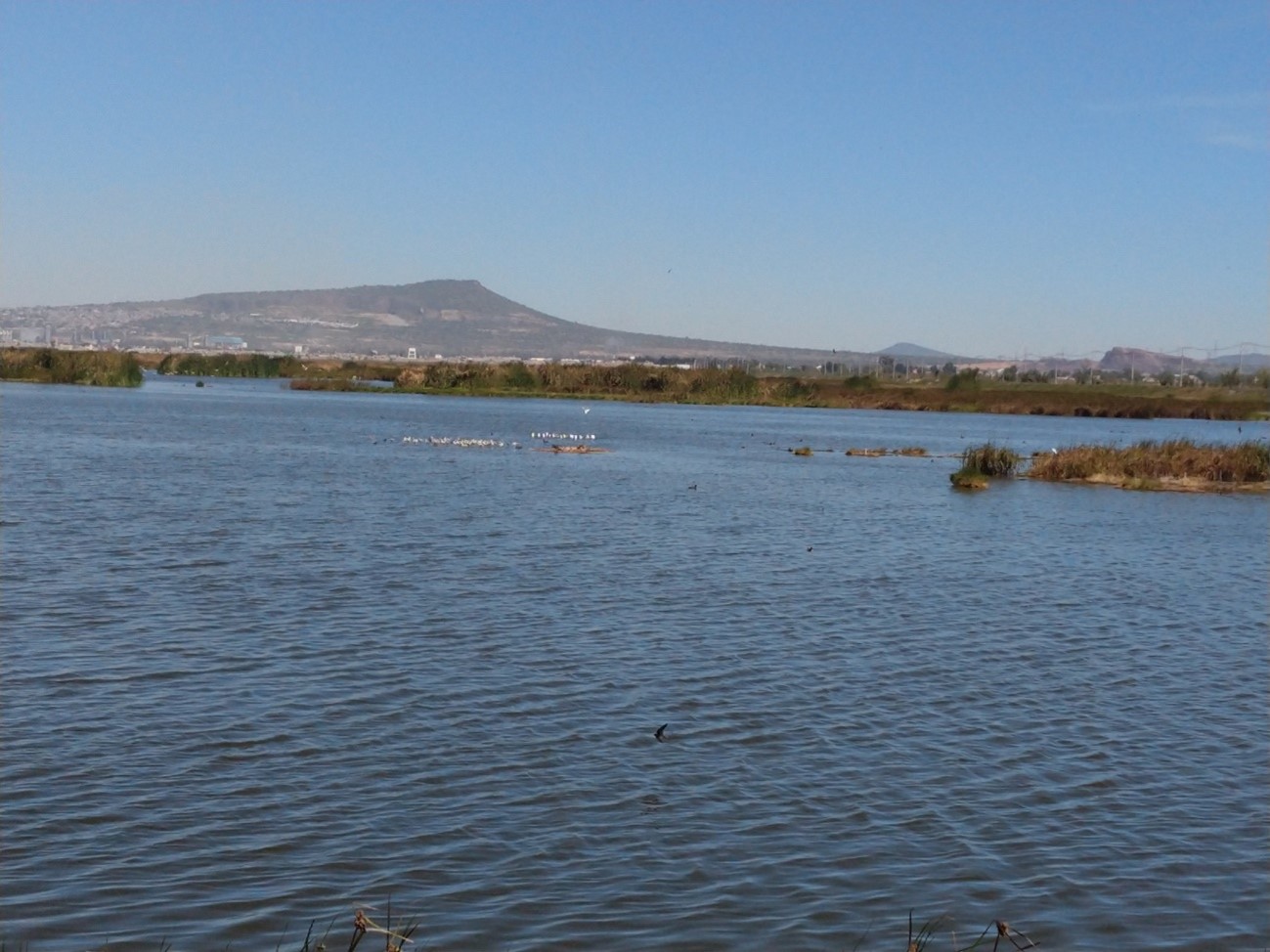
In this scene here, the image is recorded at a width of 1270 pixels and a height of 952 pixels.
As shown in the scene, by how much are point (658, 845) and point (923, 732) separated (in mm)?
4341

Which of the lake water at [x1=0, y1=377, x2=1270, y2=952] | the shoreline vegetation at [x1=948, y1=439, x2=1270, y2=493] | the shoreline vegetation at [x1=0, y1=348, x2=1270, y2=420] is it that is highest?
the shoreline vegetation at [x1=0, y1=348, x2=1270, y2=420]

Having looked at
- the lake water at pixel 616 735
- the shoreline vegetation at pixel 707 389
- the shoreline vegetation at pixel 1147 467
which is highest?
the shoreline vegetation at pixel 707 389

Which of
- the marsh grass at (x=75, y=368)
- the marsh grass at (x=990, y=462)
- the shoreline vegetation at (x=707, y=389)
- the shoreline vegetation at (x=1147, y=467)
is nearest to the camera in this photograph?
the shoreline vegetation at (x=1147, y=467)

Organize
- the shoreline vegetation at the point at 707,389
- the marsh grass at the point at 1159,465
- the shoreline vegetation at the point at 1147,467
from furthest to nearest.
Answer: the shoreline vegetation at the point at 707,389
the marsh grass at the point at 1159,465
the shoreline vegetation at the point at 1147,467

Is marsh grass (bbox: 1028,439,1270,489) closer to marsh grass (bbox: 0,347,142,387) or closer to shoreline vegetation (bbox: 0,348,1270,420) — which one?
shoreline vegetation (bbox: 0,348,1270,420)

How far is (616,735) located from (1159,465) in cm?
3986

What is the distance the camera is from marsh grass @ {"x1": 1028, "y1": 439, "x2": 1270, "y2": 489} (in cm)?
4784

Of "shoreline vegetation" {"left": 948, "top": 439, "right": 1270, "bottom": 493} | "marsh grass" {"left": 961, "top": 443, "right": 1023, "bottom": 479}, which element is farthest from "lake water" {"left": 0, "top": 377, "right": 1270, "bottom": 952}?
"marsh grass" {"left": 961, "top": 443, "right": 1023, "bottom": 479}

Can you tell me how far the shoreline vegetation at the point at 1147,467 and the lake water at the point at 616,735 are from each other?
17863 millimetres

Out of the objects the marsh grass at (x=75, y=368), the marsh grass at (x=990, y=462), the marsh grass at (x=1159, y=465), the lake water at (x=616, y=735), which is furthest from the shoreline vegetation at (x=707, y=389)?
the lake water at (x=616, y=735)

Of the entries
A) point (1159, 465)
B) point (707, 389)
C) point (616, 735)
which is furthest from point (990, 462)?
point (707, 389)

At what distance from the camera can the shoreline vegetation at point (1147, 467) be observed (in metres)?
46.8

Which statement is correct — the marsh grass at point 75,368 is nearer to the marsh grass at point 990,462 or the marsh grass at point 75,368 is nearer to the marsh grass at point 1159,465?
the marsh grass at point 990,462

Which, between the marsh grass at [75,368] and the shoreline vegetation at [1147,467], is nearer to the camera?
the shoreline vegetation at [1147,467]
